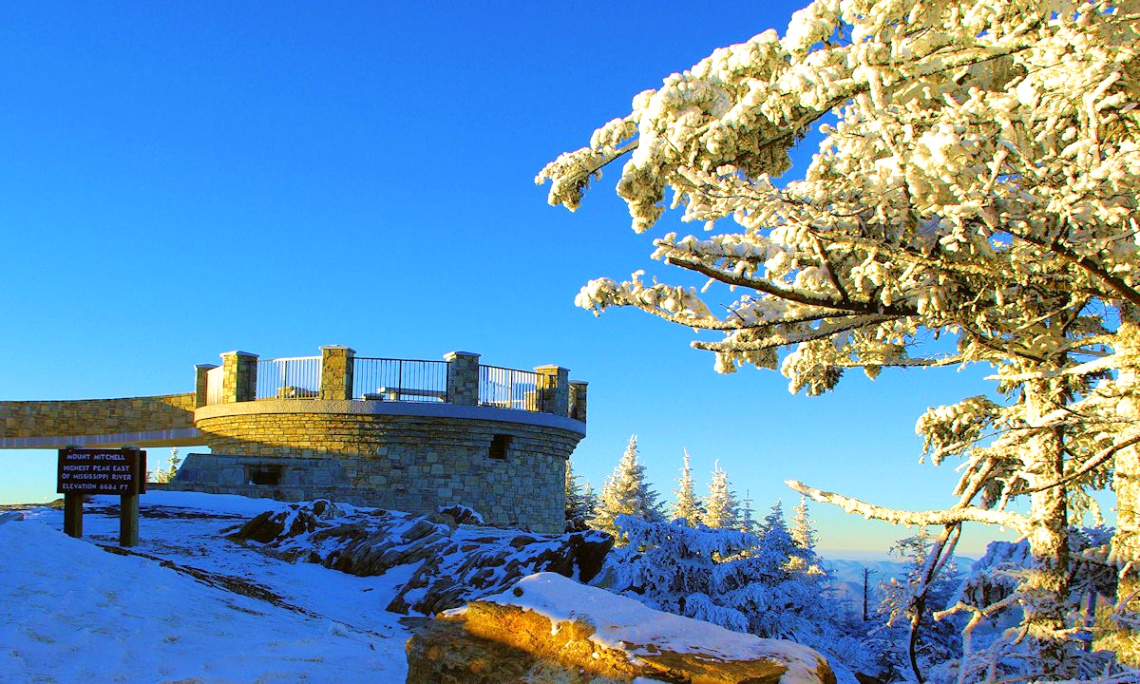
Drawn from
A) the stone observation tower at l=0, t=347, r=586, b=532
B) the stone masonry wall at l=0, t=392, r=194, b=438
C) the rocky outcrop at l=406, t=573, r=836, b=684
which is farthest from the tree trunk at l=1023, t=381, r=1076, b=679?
the stone masonry wall at l=0, t=392, r=194, b=438

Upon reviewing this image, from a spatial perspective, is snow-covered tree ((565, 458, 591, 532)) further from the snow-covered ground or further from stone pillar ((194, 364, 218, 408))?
the snow-covered ground

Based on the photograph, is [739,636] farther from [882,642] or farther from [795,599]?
[882,642]

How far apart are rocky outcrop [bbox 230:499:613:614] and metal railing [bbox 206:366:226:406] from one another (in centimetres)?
1088

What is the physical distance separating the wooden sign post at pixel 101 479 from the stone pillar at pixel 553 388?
46.0 ft

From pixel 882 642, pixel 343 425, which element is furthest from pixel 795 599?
pixel 343 425

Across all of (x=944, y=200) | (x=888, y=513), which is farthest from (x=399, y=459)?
(x=944, y=200)

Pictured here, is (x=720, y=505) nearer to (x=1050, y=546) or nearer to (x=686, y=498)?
(x=686, y=498)

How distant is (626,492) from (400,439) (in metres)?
18.8

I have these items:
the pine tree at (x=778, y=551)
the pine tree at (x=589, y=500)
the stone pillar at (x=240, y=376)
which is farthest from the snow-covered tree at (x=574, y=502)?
the pine tree at (x=778, y=551)

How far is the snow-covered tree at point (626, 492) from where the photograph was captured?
4031 cm

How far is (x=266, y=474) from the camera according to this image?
78.9 ft

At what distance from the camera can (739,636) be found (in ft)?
20.1

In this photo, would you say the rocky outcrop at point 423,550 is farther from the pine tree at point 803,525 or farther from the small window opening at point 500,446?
the pine tree at point 803,525

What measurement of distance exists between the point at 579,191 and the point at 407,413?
57.7 feet
